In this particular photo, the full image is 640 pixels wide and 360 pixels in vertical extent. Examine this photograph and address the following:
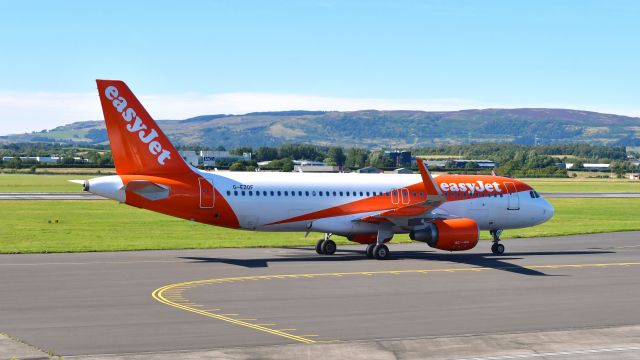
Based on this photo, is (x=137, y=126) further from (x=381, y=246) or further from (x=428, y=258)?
(x=428, y=258)

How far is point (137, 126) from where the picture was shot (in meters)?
39.6

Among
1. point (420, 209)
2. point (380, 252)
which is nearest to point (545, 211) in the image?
point (420, 209)

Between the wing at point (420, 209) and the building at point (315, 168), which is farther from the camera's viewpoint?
the building at point (315, 168)

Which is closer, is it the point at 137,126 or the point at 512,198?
the point at 137,126

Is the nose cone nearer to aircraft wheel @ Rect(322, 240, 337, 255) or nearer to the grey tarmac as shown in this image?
the grey tarmac

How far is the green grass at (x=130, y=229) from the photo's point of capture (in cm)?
4759

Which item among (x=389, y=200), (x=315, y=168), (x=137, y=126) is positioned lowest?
(x=389, y=200)

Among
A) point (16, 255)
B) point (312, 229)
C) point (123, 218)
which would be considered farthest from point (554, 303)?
point (123, 218)

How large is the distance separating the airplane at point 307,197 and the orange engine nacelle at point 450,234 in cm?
5

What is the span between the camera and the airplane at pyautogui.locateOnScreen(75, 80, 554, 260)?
3941 cm

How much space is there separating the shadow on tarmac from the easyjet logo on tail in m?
5.10

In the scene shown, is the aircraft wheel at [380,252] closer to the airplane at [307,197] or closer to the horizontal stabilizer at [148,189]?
the airplane at [307,197]

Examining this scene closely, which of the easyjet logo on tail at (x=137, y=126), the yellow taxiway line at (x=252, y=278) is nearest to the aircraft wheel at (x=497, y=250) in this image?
the yellow taxiway line at (x=252, y=278)

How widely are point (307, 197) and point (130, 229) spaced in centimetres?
1975
